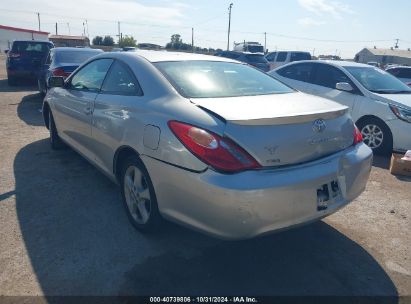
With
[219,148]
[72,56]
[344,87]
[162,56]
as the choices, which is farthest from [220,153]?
[72,56]

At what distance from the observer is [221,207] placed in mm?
2273

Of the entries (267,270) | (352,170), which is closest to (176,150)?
(267,270)

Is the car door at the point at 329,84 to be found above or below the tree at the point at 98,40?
below

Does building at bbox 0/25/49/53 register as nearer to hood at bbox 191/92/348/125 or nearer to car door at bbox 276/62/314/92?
car door at bbox 276/62/314/92

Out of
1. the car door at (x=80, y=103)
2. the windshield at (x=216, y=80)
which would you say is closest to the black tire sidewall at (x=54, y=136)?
the car door at (x=80, y=103)

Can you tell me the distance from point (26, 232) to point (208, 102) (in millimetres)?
2025

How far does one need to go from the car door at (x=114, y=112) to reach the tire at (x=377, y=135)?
4462 mm

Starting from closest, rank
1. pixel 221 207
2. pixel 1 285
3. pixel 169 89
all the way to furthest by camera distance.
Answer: pixel 221 207, pixel 1 285, pixel 169 89

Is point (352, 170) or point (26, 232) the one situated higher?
point (352, 170)

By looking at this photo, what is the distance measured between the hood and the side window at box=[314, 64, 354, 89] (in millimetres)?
3993

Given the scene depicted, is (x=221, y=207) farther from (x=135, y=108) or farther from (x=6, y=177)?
(x=6, y=177)

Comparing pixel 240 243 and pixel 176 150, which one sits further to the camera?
pixel 240 243

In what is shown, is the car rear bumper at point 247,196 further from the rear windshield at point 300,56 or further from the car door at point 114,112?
the rear windshield at point 300,56

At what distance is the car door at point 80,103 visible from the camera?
12.7ft
